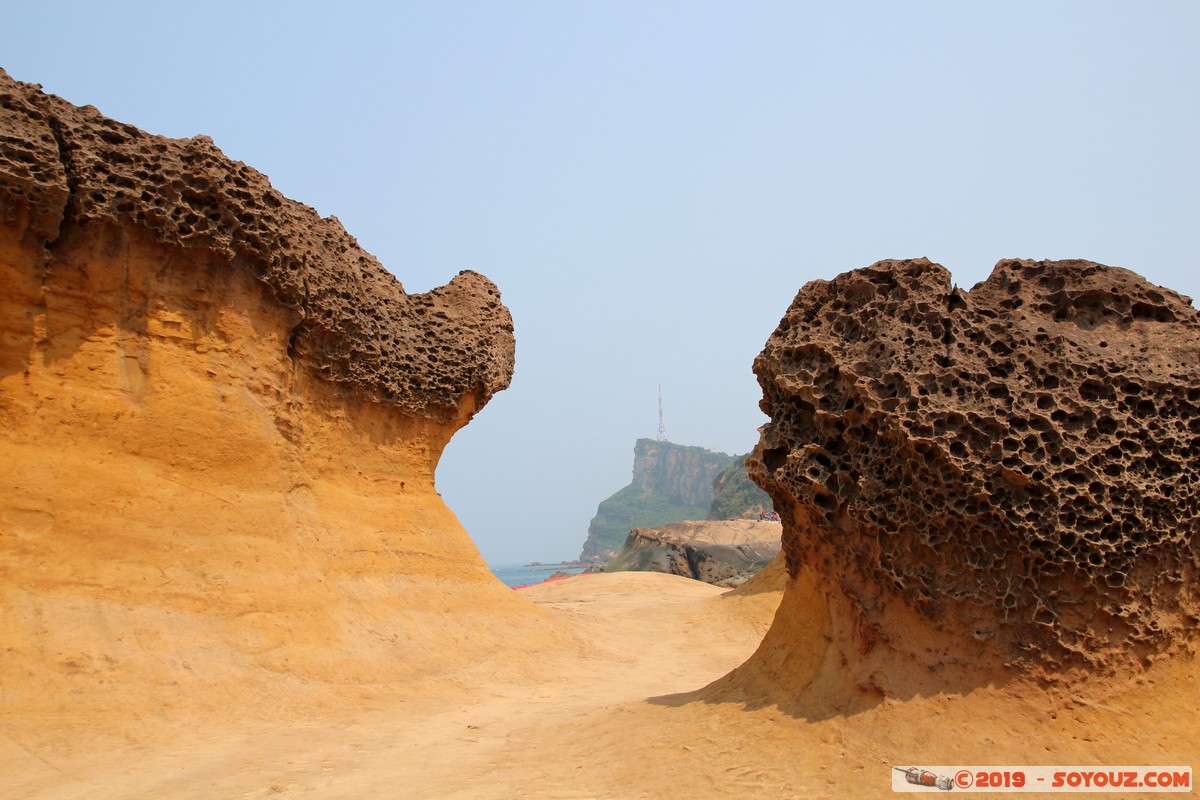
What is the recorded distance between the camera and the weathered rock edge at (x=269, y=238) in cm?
622

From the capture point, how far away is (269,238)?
7465 mm

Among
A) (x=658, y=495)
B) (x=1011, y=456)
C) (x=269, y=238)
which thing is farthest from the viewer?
(x=658, y=495)

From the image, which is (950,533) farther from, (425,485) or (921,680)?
(425,485)

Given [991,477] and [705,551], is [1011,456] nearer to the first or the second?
[991,477]

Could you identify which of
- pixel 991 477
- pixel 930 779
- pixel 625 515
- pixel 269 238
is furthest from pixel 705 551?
pixel 625 515

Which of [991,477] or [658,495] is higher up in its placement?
[991,477]

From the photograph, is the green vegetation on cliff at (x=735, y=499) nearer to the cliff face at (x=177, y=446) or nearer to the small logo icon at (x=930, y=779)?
the cliff face at (x=177, y=446)

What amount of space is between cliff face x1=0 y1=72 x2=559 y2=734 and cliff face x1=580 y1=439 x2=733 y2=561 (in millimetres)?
89087

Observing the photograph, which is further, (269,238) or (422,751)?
(269,238)

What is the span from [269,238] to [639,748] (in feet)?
18.2

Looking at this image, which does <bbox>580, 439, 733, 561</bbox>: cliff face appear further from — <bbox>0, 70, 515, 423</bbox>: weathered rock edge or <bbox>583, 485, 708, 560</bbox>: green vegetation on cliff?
<bbox>0, 70, 515, 423</bbox>: weathered rock edge

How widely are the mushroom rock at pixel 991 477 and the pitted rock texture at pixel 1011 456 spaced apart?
1 centimetres

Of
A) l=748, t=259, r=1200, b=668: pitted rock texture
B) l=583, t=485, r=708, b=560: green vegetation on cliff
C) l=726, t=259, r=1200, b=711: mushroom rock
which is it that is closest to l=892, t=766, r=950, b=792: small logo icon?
l=726, t=259, r=1200, b=711: mushroom rock

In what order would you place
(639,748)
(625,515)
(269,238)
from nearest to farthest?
1. (639,748)
2. (269,238)
3. (625,515)
